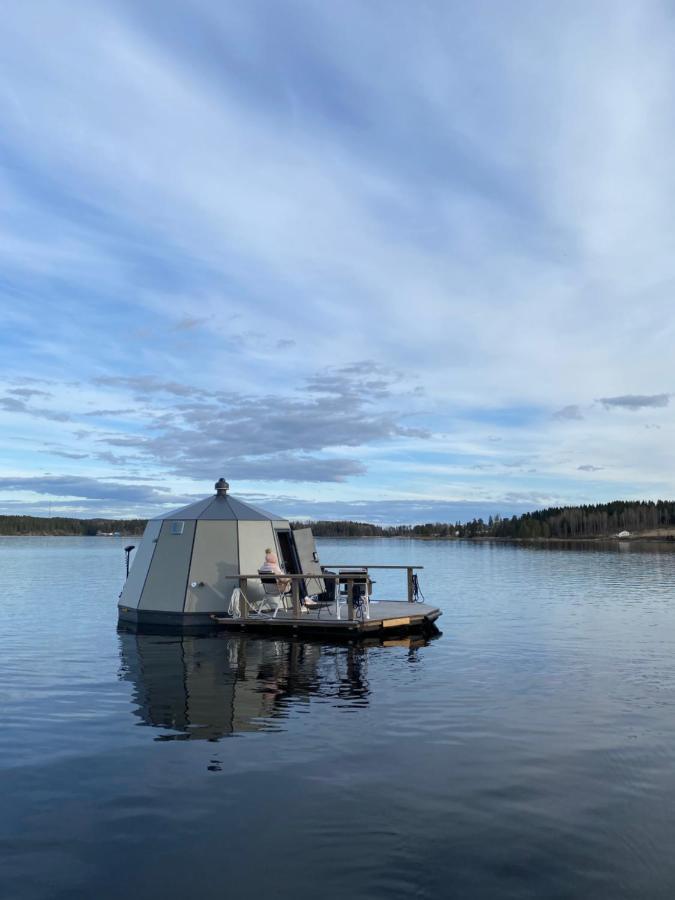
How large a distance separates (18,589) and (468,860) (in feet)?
142

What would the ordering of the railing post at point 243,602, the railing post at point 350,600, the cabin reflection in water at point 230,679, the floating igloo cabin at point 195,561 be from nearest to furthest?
1. the cabin reflection in water at point 230,679
2. the railing post at point 350,600
3. the railing post at point 243,602
4. the floating igloo cabin at point 195,561

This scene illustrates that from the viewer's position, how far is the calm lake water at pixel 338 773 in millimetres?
6934

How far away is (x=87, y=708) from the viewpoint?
13.9 m

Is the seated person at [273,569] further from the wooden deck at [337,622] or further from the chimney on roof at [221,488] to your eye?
the chimney on roof at [221,488]

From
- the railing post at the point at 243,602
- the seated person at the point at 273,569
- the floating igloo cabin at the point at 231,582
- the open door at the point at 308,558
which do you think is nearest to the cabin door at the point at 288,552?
the floating igloo cabin at the point at 231,582

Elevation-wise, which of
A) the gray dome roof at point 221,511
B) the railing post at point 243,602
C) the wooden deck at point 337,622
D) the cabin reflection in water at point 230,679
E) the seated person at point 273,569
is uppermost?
the gray dome roof at point 221,511

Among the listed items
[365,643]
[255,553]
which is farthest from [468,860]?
[255,553]

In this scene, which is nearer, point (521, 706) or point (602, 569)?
point (521, 706)

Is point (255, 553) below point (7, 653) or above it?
above

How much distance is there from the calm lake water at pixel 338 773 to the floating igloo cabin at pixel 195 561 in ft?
13.0

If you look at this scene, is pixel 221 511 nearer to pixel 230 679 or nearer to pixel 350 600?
pixel 350 600

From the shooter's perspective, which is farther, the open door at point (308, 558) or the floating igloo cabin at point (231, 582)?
the open door at point (308, 558)

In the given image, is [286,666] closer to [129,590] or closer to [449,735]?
[449,735]

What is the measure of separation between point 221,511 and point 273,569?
336cm
